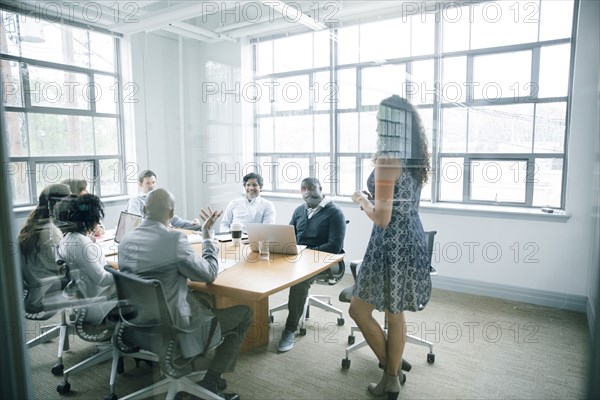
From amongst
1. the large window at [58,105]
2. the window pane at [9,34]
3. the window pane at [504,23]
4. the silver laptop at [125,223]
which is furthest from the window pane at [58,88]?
the window pane at [504,23]

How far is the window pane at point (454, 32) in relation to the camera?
247 centimetres

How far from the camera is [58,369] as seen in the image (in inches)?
85.8

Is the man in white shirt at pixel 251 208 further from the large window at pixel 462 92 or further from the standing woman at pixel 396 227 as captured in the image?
the standing woman at pixel 396 227

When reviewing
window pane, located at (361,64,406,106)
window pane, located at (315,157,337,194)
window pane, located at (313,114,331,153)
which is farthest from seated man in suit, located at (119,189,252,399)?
window pane, located at (313,114,331,153)

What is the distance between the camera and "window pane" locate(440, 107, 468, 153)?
8.84ft

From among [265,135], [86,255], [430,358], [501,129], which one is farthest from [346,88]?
[86,255]

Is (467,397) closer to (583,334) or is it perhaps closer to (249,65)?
(583,334)

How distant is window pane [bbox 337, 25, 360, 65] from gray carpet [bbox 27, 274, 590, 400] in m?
1.79

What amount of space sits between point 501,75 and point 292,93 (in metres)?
1.90

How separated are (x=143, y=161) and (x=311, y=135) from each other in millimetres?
1659

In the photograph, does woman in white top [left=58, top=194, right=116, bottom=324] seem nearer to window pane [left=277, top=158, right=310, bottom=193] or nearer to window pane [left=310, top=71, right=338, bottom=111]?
window pane [left=277, top=158, right=310, bottom=193]

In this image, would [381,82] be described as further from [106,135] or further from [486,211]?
[106,135]

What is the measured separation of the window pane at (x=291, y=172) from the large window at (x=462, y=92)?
238 millimetres

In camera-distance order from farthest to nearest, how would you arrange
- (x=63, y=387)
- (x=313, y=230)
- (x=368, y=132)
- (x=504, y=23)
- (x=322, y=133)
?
1. (x=322, y=133)
2. (x=313, y=230)
3. (x=504, y=23)
4. (x=368, y=132)
5. (x=63, y=387)
